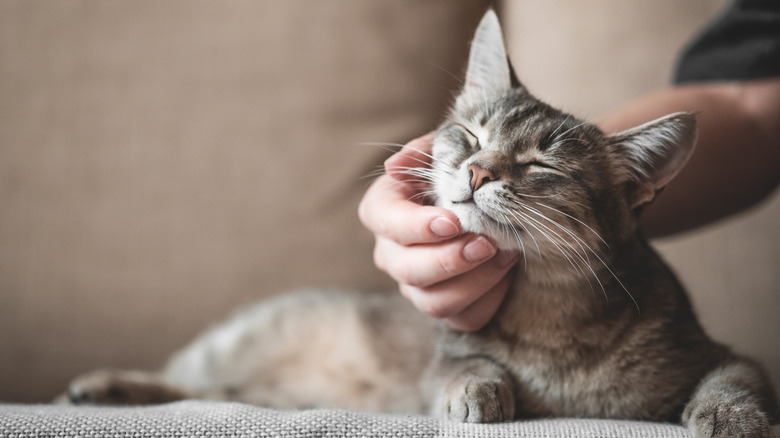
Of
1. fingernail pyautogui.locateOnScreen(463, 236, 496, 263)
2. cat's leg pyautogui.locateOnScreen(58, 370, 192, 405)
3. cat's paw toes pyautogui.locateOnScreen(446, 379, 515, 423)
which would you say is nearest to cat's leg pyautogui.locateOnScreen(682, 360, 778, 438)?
cat's paw toes pyautogui.locateOnScreen(446, 379, 515, 423)

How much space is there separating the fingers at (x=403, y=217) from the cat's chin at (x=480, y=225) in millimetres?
12

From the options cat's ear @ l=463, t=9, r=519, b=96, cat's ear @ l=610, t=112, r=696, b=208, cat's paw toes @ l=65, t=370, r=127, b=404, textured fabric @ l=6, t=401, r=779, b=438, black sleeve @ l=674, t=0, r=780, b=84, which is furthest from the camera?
black sleeve @ l=674, t=0, r=780, b=84

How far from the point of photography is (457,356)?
2.84ft

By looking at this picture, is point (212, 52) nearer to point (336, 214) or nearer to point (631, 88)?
point (336, 214)

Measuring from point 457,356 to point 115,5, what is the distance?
43.2 inches

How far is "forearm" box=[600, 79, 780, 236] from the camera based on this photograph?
109cm

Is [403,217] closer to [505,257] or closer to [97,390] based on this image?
[505,257]

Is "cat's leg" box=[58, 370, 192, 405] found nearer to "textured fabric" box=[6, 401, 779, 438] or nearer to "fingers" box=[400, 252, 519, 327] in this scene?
"textured fabric" box=[6, 401, 779, 438]

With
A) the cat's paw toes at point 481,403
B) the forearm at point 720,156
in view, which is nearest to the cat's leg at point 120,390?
the cat's paw toes at point 481,403

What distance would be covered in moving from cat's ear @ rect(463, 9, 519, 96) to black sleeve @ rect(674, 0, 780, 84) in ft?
1.86

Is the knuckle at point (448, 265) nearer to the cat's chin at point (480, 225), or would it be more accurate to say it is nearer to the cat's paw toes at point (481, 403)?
the cat's chin at point (480, 225)

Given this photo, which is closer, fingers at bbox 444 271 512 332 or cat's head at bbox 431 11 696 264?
cat's head at bbox 431 11 696 264

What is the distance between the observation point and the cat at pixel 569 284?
0.71 meters

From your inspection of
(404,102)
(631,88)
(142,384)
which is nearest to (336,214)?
(404,102)
